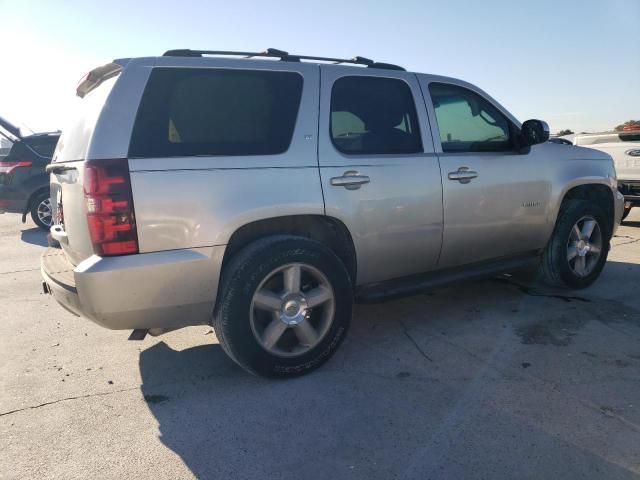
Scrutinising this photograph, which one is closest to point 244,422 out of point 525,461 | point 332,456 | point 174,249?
point 332,456

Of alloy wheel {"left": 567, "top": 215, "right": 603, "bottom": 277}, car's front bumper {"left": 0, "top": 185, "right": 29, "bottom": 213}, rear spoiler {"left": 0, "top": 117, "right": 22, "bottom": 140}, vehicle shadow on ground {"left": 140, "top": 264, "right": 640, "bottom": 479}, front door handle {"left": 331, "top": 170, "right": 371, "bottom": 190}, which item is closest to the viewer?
vehicle shadow on ground {"left": 140, "top": 264, "right": 640, "bottom": 479}

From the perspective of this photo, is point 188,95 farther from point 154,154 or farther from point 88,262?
point 88,262

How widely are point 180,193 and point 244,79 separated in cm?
89

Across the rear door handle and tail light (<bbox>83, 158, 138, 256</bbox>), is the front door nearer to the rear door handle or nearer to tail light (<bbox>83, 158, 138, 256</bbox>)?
tail light (<bbox>83, 158, 138, 256</bbox>)

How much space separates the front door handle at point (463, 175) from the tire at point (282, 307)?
1200 mm

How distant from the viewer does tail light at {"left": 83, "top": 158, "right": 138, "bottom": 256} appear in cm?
268

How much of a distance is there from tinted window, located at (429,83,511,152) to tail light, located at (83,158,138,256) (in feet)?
7.73

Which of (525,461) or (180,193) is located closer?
(525,461)

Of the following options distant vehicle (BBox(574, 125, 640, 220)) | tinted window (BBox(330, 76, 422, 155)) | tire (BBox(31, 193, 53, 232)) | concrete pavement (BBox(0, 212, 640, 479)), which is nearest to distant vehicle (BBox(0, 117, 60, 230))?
tire (BBox(31, 193, 53, 232))

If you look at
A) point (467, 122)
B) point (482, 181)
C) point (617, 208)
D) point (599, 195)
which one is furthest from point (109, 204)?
point (617, 208)

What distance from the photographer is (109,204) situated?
8.80ft

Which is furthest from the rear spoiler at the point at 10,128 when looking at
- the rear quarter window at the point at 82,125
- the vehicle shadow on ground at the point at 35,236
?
the rear quarter window at the point at 82,125

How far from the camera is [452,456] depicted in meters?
2.44

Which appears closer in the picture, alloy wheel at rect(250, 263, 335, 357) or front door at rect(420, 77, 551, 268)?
alloy wheel at rect(250, 263, 335, 357)
